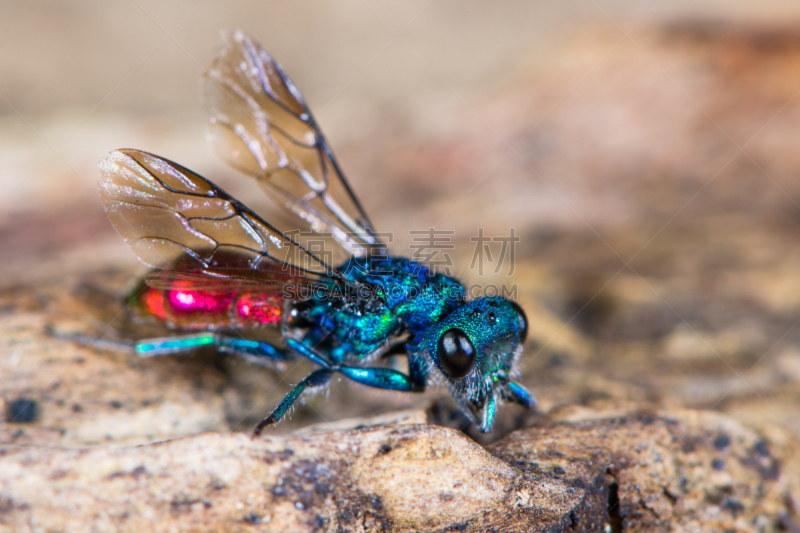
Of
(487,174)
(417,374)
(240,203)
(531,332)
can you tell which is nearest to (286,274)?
(240,203)

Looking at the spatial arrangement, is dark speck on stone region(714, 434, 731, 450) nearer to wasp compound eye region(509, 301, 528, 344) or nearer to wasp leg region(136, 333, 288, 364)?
wasp compound eye region(509, 301, 528, 344)

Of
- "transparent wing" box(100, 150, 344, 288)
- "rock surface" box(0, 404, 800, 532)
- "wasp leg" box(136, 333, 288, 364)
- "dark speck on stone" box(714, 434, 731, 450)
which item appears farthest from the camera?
"wasp leg" box(136, 333, 288, 364)

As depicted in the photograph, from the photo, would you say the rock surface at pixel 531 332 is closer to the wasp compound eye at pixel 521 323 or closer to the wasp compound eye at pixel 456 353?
the wasp compound eye at pixel 456 353

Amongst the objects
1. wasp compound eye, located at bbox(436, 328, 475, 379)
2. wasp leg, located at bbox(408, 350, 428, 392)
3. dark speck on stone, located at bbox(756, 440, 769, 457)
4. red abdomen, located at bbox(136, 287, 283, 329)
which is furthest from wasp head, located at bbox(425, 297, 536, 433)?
dark speck on stone, located at bbox(756, 440, 769, 457)

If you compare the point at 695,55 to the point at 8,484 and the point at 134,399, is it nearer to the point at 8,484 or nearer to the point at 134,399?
the point at 134,399

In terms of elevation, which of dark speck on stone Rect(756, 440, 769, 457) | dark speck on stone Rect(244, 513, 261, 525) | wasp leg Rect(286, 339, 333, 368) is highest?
wasp leg Rect(286, 339, 333, 368)

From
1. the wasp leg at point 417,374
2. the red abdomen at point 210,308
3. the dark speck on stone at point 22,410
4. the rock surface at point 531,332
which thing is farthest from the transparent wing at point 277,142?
the dark speck on stone at point 22,410
